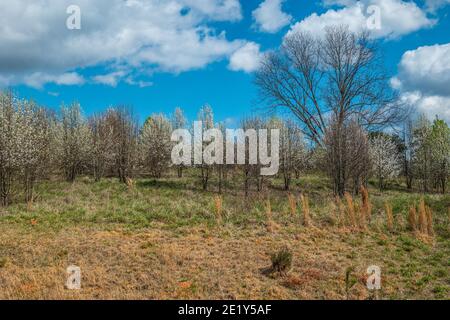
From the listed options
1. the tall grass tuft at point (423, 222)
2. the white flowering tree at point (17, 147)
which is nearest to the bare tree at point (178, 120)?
the white flowering tree at point (17, 147)

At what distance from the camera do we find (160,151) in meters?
34.1

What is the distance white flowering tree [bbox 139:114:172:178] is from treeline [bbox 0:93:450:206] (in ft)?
0.30

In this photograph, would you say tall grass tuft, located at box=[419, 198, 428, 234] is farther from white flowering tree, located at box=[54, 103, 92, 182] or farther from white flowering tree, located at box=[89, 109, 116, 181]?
white flowering tree, located at box=[54, 103, 92, 182]

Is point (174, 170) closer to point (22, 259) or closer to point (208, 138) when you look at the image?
point (208, 138)

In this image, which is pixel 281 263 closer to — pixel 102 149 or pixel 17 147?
pixel 17 147

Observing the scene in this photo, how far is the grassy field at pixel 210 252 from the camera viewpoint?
25.0 feet

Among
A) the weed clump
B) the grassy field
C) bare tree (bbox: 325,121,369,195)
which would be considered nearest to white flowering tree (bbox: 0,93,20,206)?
the grassy field

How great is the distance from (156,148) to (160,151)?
0.49m

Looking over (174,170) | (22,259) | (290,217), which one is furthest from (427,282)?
(174,170)

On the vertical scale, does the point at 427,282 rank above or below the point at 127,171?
below
